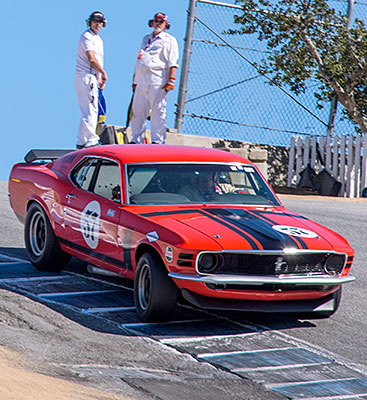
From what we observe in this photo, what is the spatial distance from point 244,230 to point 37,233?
2.89 m

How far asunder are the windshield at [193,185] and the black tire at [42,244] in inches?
51.0

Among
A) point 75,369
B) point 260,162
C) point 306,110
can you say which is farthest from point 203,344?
point 306,110

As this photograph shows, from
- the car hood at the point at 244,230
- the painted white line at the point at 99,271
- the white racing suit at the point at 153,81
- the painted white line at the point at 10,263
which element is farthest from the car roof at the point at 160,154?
the white racing suit at the point at 153,81

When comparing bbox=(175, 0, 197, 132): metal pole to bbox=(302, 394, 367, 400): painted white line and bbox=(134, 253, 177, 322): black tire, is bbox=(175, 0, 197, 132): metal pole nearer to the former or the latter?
bbox=(134, 253, 177, 322): black tire

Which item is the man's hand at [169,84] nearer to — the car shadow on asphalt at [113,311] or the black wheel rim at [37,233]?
the black wheel rim at [37,233]

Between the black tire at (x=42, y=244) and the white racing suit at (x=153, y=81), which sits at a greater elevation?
the white racing suit at (x=153, y=81)

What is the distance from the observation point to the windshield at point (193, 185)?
23.5 ft

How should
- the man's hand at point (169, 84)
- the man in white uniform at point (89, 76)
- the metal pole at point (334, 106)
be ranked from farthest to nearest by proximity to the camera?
the metal pole at point (334, 106), the man's hand at point (169, 84), the man in white uniform at point (89, 76)

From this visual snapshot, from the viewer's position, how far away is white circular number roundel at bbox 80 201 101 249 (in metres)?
7.30

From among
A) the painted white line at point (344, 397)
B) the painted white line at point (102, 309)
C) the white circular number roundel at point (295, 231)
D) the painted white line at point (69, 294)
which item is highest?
the white circular number roundel at point (295, 231)

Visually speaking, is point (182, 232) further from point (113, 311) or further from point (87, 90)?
point (87, 90)

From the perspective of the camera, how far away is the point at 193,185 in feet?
24.1

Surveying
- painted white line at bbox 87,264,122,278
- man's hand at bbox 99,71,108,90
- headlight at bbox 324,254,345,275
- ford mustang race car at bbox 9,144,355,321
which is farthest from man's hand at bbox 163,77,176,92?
headlight at bbox 324,254,345,275

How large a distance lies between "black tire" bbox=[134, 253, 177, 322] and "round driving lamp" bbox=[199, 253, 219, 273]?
0.28 m
